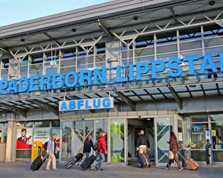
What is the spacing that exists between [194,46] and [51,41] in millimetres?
9231

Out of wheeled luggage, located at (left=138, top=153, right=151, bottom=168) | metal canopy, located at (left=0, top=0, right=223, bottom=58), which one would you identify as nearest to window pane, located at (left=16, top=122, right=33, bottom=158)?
metal canopy, located at (left=0, top=0, right=223, bottom=58)

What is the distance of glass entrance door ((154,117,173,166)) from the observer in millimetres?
14258

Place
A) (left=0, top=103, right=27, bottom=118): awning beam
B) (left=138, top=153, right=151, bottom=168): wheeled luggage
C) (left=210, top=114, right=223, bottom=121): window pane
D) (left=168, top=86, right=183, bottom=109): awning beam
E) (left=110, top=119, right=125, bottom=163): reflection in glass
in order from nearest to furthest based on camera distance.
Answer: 1. (left=138, top=153, right=151, bottom=168): wheeled luggage
2. (left=168, top=86, right=183, bottom=109): awning beam
3. (left=110, top=119, right=125, bottom=163): reflection in glass
4. (left=210, top=114, right=223, bottom=121): window pane
5. (left=0, top=103, right=27, bottom=118): awning beam

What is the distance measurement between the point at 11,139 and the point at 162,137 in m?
10.9

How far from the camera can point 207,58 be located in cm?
1323

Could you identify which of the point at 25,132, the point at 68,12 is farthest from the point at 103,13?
the point at 25,132

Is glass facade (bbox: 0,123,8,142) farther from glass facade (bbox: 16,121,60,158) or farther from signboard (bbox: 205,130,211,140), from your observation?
signboard (bbox: 205,130,211,140)

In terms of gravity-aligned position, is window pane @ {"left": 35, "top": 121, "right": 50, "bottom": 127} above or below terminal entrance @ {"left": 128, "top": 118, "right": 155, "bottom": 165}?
above

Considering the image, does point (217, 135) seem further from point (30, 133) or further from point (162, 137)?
point (30, 133)

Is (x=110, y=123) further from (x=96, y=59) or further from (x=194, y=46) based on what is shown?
(x=194, y=46)

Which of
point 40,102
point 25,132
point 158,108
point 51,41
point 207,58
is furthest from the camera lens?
point 25,132

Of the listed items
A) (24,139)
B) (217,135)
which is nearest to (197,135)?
(217,135)

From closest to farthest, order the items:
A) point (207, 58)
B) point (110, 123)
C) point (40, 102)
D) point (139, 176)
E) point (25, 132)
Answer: point (139, 176) < point (207, 58) < point (110, 123) < point (40, 102) < point (25, 132)

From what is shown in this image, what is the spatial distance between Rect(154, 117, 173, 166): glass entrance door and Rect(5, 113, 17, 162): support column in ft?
34.4
